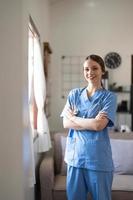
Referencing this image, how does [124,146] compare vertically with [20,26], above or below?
below

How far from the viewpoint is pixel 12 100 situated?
223 centimetres

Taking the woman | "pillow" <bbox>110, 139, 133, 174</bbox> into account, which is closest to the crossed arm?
the woman

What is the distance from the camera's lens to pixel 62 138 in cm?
336

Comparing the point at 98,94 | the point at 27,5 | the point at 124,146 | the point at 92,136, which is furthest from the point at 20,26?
the point at 124,146

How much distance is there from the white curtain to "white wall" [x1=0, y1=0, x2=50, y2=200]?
0.87m

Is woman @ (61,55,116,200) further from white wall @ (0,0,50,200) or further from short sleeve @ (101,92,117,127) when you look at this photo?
white wall @ (0,0,50,200)

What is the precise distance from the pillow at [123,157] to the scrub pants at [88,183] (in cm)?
110

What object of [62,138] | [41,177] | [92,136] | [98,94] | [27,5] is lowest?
[41,177]

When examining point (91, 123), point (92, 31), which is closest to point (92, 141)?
point (91, 123)

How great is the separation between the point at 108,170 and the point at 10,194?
744 mm

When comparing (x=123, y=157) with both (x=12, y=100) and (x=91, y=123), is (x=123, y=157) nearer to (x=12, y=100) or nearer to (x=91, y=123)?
(x=91, y=123)

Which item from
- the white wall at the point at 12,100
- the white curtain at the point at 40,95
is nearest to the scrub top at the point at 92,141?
the white wall at the point at 12,100

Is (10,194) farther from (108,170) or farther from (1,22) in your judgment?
(1,22)

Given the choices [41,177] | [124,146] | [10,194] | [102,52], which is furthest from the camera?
[102,52]
